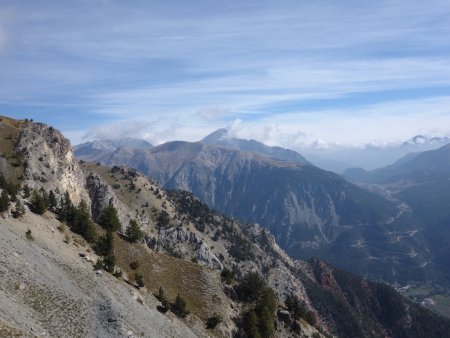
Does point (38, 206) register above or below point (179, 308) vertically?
above

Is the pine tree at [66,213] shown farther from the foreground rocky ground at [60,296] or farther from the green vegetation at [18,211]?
the green vegetation at [18,211]

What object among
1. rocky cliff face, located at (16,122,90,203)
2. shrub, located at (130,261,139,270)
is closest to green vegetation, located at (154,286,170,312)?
shrub, located at (130,261,139,270)

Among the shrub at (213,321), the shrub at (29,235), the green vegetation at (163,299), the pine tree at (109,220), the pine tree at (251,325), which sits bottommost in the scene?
the pine tree at (251,325)

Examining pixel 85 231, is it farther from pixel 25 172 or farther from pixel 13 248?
pixel 25 172

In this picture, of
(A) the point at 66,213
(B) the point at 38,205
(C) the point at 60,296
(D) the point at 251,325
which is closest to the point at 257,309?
(D) the point at 251,325

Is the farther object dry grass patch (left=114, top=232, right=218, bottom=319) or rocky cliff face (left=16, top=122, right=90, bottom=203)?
rocky cliff face (left=16, top=122, right=90, bottom=203)

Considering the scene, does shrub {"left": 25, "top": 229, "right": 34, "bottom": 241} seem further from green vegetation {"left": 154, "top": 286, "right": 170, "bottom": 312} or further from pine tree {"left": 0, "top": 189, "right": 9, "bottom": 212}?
green vegetation {"left": 154, "top": 286, "right": 170, "bottom": 312}

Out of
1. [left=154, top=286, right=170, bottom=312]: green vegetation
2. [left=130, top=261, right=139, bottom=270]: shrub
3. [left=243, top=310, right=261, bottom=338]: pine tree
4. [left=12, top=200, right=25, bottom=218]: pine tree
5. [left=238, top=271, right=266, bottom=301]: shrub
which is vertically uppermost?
[left=12, top=200, right=25, bottom=218]: pine tree

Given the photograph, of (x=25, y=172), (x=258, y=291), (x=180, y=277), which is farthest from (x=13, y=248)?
(x=25, y=172)

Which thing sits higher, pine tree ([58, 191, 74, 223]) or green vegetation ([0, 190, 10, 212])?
green vegetation ([0, 190, 10, 212])

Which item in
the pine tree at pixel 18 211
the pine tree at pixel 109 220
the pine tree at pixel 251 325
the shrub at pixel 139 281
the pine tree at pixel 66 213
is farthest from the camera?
the pine tree at pixel 109 220

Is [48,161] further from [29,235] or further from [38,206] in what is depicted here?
[29,235]

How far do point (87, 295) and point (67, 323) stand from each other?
34.7 ft

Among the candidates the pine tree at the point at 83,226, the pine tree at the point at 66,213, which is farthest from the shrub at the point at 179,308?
the pine tree at the point at 66,213
